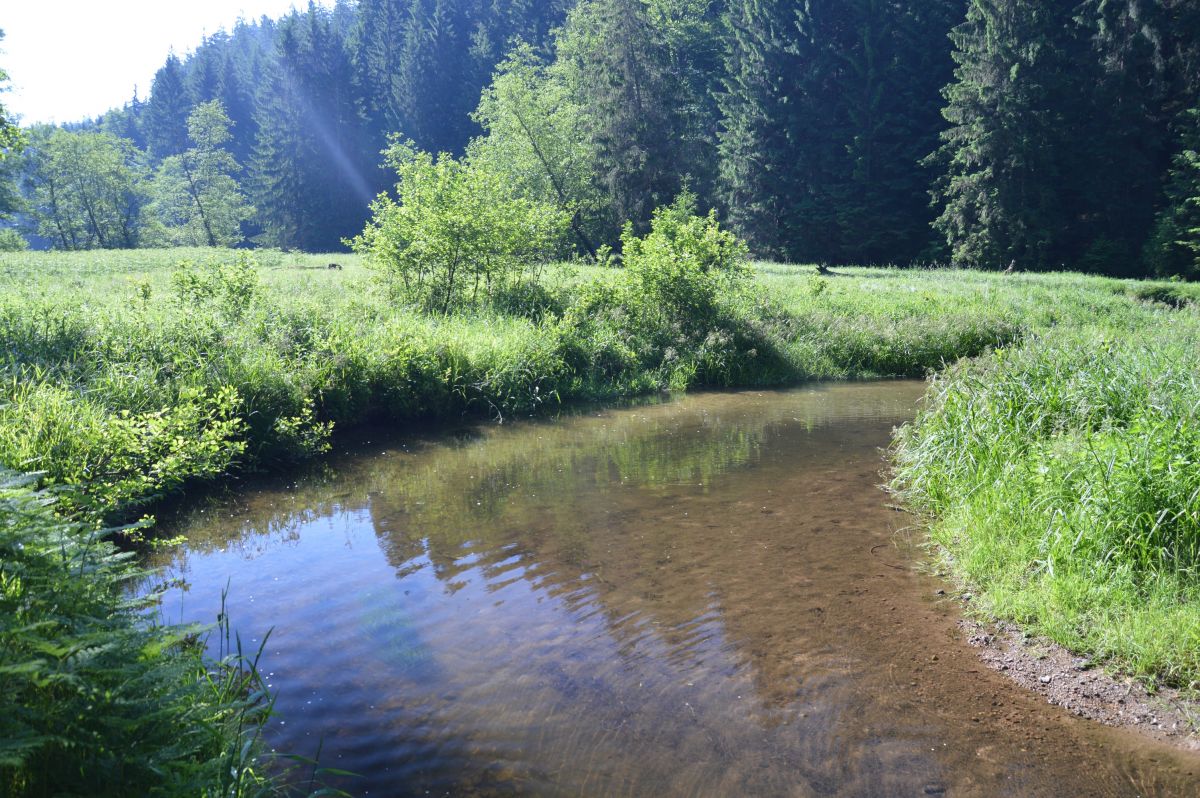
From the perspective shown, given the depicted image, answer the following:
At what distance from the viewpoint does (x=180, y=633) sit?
3.51m

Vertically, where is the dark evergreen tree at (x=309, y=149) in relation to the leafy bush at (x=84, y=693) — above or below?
above

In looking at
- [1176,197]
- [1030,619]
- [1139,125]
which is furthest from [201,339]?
[1139,125]

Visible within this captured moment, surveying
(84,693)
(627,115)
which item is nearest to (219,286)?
(84,693)

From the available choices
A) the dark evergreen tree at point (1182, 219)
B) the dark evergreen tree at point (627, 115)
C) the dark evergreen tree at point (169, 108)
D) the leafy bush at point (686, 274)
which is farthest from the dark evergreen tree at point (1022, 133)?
the dark evergreen tree at point (169, 108)

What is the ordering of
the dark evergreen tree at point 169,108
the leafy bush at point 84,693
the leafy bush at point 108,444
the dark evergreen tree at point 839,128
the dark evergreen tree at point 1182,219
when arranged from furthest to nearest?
1. the dark evergreen tree at point 169,108
2. the dark evergreen tree at point 839,128
3. the dark evergreen tree at point 1182,219
4. the leafy bush at point 108,444
5. the leafy bush at point 84,693

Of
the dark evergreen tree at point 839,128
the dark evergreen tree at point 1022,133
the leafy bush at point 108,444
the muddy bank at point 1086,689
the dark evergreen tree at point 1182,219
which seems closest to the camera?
the muddy bank at point 1086,689

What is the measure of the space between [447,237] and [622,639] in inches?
556

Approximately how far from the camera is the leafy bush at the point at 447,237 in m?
18.6

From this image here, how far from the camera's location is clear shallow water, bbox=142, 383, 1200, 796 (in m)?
4.47

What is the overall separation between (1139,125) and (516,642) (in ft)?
135

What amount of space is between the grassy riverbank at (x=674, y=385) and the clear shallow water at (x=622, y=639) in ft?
2.53

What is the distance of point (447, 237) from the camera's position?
18562mm

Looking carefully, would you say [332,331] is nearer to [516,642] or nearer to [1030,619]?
[516,642]

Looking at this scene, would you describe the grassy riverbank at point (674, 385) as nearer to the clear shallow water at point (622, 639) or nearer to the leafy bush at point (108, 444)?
the leafy bush at point (108, 444)
